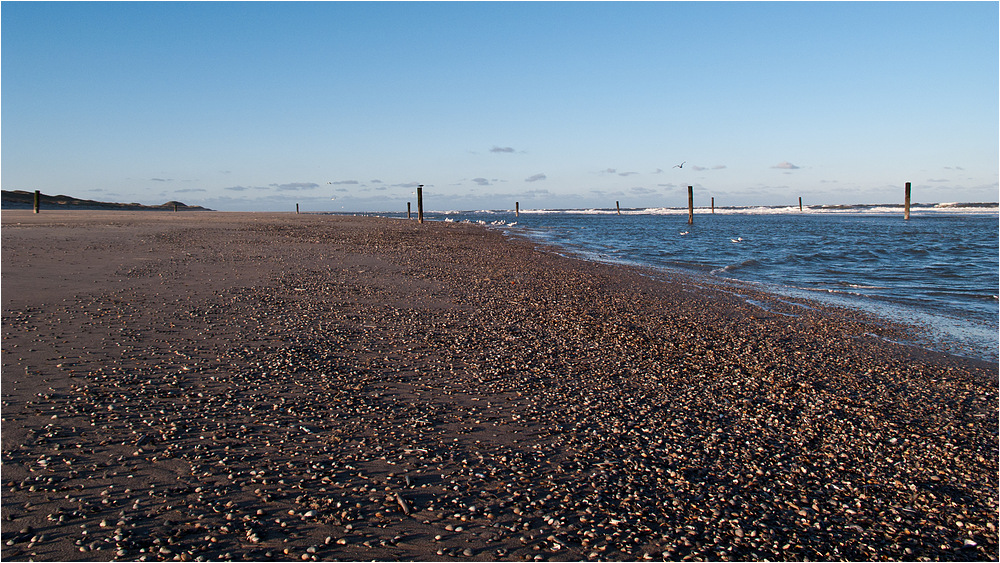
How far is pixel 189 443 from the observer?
3938 mm

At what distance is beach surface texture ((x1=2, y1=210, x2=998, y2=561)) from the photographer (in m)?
3.09

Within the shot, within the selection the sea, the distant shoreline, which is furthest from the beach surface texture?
the distant shoreline

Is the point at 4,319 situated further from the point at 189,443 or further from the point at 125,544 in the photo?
the point at 125,544

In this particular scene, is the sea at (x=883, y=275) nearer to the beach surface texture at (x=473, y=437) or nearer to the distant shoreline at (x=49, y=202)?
the beach surface texture at (x=473, y=437)

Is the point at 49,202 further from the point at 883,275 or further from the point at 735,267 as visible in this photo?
the point at 883,275

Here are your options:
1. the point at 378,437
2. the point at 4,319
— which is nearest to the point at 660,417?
the point at 378,437

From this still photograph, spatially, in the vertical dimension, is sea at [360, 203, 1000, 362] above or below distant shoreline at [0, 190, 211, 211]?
below

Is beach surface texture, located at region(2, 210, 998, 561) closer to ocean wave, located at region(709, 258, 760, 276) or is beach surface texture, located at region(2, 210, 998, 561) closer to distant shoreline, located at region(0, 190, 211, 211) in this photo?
ocean wave, located at region(709, 258, 760, 276)

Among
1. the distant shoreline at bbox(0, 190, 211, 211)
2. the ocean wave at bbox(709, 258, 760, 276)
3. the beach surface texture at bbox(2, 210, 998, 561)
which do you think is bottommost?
the beach surface texture at bbox(2, 210, 998, 561)

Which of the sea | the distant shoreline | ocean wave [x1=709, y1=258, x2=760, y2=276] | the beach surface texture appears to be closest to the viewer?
the beach surface texture

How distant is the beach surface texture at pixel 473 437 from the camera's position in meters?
3.09

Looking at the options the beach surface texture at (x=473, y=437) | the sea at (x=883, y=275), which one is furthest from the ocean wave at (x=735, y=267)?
the beach surface texture at (x=473, y=437)

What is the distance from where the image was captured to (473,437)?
4.28 meters

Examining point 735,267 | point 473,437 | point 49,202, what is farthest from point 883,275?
point 49,202
